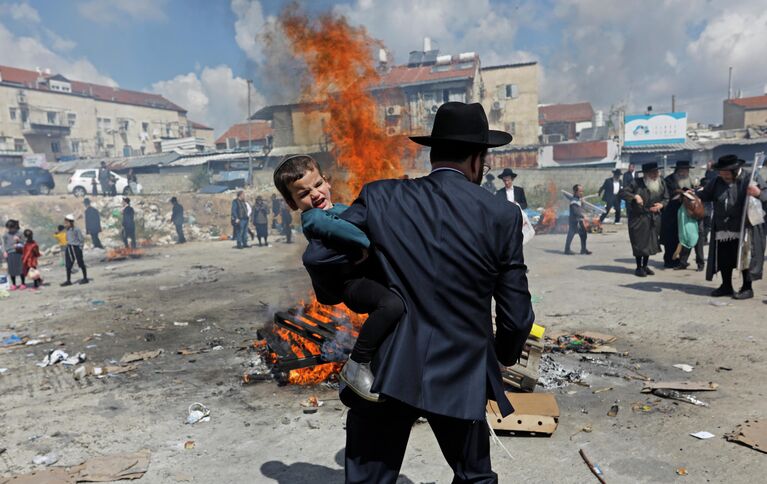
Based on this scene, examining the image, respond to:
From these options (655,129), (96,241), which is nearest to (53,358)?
(96,241)

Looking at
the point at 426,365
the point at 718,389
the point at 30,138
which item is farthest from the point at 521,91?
the point at 30,138

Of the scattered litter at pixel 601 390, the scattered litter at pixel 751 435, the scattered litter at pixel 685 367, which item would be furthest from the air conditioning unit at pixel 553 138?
the scattered litter at pixel 751 435

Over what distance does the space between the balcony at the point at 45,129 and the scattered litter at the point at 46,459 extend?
61.8 m

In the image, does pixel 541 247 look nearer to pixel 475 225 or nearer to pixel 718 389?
pixel 718 389

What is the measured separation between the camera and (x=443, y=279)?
74.0 inches

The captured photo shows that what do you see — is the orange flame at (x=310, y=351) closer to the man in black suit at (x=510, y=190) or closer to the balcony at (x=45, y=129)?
the man in black suit at (x=510, y=190)

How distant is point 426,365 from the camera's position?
1.88m

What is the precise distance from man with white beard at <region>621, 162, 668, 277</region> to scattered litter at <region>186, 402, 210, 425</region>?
323 inches

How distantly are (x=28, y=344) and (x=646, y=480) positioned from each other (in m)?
7.89

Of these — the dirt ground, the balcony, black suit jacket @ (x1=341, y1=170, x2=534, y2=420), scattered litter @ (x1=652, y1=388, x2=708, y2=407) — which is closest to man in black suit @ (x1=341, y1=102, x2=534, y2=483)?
black suit jacket @ (x1=341, y1=170, x2=534, y2=420)

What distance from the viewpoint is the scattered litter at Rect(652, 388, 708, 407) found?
4.24 meters

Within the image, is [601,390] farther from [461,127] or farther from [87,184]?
[87,184]

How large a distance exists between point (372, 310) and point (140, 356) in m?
5.38

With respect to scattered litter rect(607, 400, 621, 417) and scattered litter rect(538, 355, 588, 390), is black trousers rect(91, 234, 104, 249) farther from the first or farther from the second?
scattered litter rect(607, 400, 621, 417)
